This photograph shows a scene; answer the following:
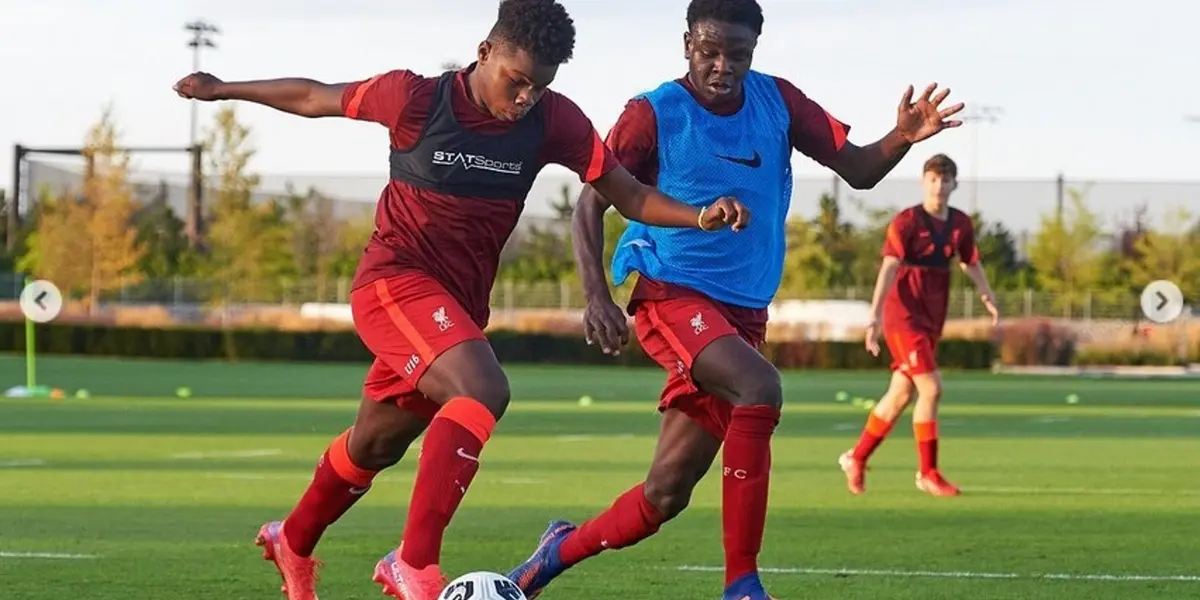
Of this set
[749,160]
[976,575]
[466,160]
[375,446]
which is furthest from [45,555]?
[976,575]

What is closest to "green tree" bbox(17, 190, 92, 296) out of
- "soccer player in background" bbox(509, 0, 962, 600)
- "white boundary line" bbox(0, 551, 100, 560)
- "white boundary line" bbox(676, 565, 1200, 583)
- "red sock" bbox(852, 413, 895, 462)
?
"red sock" bbox(852, 413, 895, 462)

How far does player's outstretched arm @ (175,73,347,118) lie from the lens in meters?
7.39

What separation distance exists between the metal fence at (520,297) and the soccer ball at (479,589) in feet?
196

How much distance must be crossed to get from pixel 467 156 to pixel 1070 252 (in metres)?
68.9

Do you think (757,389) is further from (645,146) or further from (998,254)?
(998,254)

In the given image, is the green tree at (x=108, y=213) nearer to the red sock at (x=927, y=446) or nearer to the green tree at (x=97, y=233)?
the green tree at (x=97, y=233)

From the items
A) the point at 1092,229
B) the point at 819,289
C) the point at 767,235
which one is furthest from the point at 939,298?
the point at 1092,229

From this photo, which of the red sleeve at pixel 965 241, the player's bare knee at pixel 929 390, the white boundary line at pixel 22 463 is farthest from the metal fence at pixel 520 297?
the player's bare knee at pixel 929 390

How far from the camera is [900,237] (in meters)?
14.5

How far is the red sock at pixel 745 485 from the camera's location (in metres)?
7.20

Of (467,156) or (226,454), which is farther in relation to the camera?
(226,454)

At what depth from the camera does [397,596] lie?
22.6 ft

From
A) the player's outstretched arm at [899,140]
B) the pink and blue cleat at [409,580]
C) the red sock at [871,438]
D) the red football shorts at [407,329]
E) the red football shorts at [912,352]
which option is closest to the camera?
the pink and blue cleat at [409,580]

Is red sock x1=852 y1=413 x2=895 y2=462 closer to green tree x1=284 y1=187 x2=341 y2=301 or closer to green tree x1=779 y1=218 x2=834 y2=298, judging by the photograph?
green tree x1=779 y1=218 x2=834 y2=298
